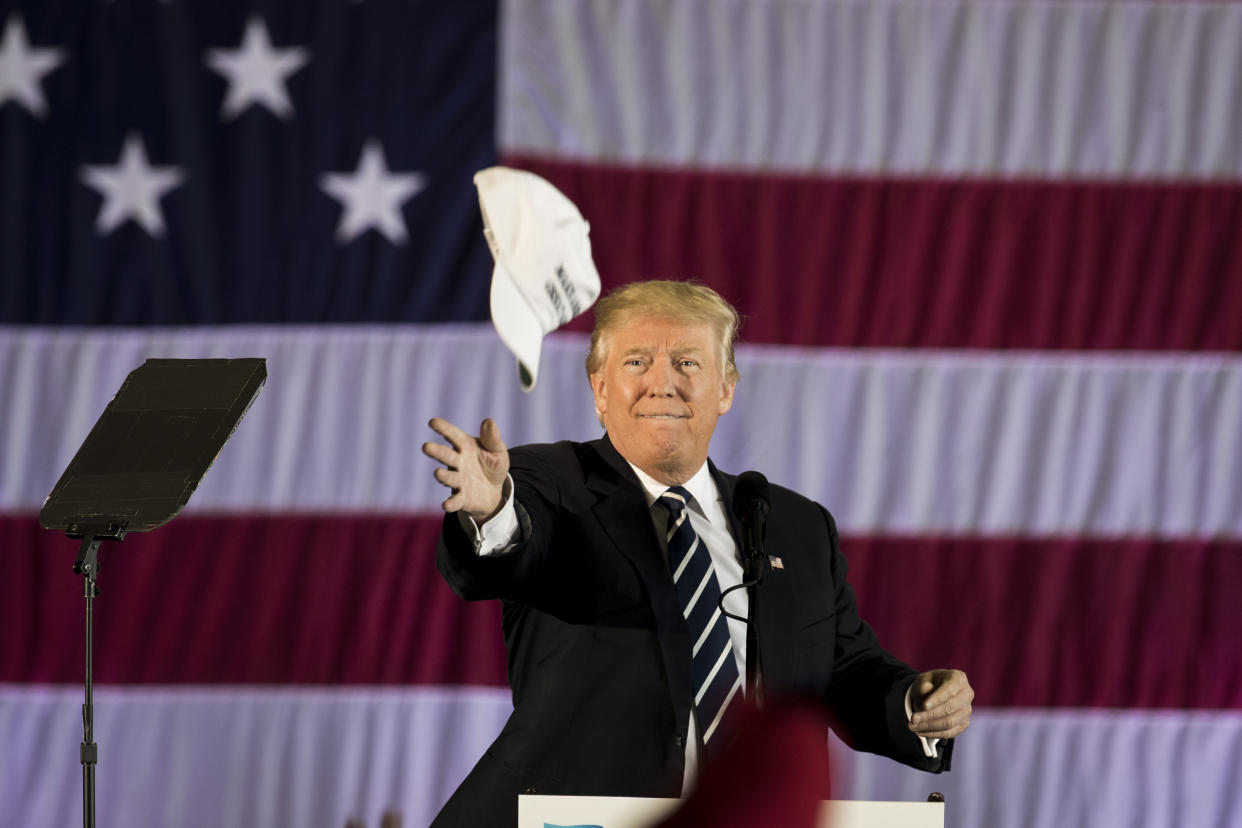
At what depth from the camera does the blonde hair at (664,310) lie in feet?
6.27

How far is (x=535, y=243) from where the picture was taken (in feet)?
5.56

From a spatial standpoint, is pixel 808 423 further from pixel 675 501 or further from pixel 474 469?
pixel 474 469

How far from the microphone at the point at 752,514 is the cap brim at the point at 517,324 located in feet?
0.97

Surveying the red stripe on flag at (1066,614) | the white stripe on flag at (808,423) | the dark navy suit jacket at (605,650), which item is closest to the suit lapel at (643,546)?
the dark navy suit jacket at (605,650)

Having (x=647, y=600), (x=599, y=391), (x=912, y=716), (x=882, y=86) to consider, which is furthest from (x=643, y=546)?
(x=882, y=86)

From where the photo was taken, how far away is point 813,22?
2.87m

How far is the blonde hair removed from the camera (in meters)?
1.91

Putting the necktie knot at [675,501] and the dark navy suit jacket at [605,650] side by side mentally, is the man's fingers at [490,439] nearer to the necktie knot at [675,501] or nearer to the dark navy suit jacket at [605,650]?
the dark navy suit jacket at [605,650]

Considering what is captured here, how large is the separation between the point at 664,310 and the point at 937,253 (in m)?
1.17

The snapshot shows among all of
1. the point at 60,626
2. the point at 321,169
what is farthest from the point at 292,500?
the point at 321,169

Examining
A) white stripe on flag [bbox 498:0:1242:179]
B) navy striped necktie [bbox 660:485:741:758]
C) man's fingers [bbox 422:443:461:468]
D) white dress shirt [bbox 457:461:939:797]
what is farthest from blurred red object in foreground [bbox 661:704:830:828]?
white stripe on flag [bbox 498:0:1242:179]

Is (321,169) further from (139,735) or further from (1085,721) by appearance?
(1085,721)

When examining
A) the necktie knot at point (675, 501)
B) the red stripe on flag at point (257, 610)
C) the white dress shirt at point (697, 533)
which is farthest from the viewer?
the red stripe on flag at point (257, 610)

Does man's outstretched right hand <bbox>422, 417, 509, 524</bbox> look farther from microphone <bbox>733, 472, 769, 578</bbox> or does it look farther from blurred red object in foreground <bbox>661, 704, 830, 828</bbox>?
blurred red object in foreground <bbox>661, 704, 830, 828</bbox>
